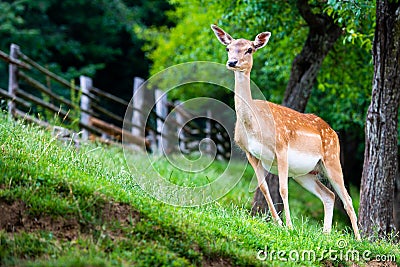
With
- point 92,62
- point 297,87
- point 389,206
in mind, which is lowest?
point 92,62

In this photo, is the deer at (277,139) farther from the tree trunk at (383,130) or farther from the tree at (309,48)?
the tree at (309,48)

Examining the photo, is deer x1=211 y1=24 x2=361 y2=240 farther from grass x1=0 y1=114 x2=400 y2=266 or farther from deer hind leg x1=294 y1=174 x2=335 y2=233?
grass x1=0 y1=114 x2=400 y2=266

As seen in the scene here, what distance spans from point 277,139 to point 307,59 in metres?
3.60

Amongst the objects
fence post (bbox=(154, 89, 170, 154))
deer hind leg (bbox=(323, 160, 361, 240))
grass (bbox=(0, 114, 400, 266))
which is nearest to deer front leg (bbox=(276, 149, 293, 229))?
grass (bbox=(0, 114, 400, 266))

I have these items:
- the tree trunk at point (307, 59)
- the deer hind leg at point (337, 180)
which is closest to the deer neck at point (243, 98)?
the deer hind leg at point (337, 180)

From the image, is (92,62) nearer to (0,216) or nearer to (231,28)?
(231,28)

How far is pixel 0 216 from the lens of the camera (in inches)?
211

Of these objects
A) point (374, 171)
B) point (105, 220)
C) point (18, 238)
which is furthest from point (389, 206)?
point (18, 238)

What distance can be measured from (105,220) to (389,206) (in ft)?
13.7

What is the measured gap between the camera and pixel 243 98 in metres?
7.39

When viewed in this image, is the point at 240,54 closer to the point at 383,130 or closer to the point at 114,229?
the point at 383,130

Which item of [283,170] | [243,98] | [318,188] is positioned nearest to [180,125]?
[318,188]

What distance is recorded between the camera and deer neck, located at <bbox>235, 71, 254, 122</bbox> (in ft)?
24.0

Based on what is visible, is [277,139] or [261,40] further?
[261,40]
